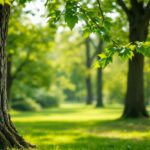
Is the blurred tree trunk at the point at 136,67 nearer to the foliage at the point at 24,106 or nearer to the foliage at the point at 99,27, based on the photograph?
the foliage at the point at 99,27

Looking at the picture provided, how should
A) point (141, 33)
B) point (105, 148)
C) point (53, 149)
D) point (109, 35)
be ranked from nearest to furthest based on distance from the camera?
point (109, 35), point (53, 149), point (105, 148), point (141, 33)

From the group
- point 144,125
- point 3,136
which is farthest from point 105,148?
point 144,125

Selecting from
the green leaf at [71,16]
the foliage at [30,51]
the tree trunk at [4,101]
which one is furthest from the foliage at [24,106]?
the green leaf at [71,16]

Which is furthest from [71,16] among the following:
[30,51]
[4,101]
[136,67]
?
[30,51]

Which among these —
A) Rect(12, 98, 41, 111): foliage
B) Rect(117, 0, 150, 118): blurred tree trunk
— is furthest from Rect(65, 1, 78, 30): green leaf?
Rect(12, 98, 41, 111): foliage

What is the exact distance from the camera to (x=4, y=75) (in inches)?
318

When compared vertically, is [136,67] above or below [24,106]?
above

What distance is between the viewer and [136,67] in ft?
69.7

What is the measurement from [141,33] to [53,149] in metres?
12.5

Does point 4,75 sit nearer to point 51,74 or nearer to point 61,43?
point 51,74

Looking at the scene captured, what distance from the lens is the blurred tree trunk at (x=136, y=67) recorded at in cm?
2075

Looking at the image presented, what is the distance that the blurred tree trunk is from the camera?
2075 centimetres

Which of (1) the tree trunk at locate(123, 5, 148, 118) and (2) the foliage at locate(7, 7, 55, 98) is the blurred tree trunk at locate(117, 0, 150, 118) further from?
(2) the foliage at locate(7, 7, 55, 98)

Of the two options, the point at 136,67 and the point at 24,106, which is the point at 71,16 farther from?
the point at 24,106
